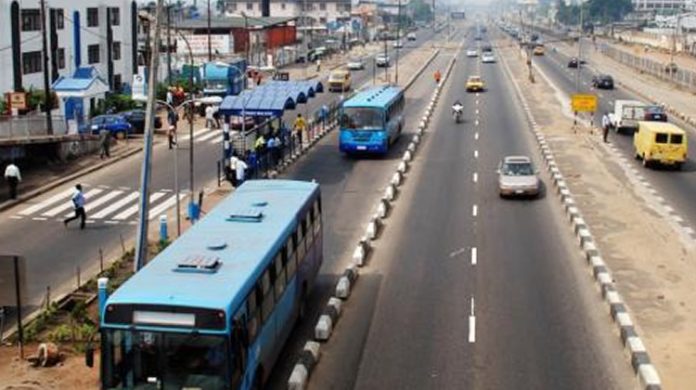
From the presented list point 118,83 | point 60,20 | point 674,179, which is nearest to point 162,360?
point 674,179

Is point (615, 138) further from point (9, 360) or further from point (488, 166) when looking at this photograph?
point (9, 360)

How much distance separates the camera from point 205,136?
55531mm

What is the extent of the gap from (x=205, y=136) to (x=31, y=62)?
13.9 metres

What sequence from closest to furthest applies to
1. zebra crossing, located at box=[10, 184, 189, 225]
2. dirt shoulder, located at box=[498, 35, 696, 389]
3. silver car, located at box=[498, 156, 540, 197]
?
dirt shoulder, located at box=[498, 35, 696, 389] → zebra crossing, located at box=[10, 184, 189, 225] → silver car, located at box=[498, 156, 540, 197]

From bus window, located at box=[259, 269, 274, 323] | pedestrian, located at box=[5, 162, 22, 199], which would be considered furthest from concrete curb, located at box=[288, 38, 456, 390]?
pedestrian, located at box=[5, 162, 22, 199]

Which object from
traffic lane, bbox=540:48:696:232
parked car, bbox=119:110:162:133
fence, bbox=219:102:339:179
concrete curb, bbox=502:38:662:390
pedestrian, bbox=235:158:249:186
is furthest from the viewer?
parked car, bbox=119:110:162:133

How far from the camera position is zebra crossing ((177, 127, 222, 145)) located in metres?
53.5

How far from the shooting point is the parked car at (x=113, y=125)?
51469 mm

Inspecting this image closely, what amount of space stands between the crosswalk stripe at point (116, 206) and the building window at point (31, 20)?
85.0 ft

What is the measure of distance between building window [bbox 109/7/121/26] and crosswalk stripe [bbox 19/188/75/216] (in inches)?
1484

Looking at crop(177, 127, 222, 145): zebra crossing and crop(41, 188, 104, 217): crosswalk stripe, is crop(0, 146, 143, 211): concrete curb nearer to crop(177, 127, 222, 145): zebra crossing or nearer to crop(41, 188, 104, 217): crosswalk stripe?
crop(41, 188, 104, 217): crosswalk stripe

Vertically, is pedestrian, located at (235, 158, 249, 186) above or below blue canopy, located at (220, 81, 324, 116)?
below

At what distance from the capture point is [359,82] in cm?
9569

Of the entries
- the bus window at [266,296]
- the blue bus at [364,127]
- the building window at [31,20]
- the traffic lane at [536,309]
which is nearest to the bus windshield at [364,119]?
the blue bus at [364,127]
